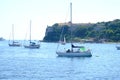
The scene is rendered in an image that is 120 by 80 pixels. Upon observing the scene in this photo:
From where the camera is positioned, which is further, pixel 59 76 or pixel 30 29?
pixel 30 29

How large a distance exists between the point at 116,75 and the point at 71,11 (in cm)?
4444

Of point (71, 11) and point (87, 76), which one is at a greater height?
point (71, 11)

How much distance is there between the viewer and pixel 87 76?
52.4 m

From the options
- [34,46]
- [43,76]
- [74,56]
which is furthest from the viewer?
[34,46]

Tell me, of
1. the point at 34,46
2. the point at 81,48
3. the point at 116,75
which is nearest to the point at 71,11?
the point at 81,48

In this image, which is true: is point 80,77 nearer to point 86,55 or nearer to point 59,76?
point 59,76

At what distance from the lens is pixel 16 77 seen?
5103 cm

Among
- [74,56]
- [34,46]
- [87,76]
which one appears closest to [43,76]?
[87,76]

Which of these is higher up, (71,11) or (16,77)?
(71,11)

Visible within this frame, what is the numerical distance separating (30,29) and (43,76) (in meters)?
106

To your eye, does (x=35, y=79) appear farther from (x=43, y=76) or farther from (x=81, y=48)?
(x=81, y=48)

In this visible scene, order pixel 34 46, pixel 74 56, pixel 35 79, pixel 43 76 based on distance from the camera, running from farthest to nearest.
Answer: pixel 34 46, pixel 74 56, pixel 43 76, pixel 35 79

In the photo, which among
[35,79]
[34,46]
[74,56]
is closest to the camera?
[35,79]

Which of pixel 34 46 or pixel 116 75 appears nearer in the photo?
pixel 116 75
